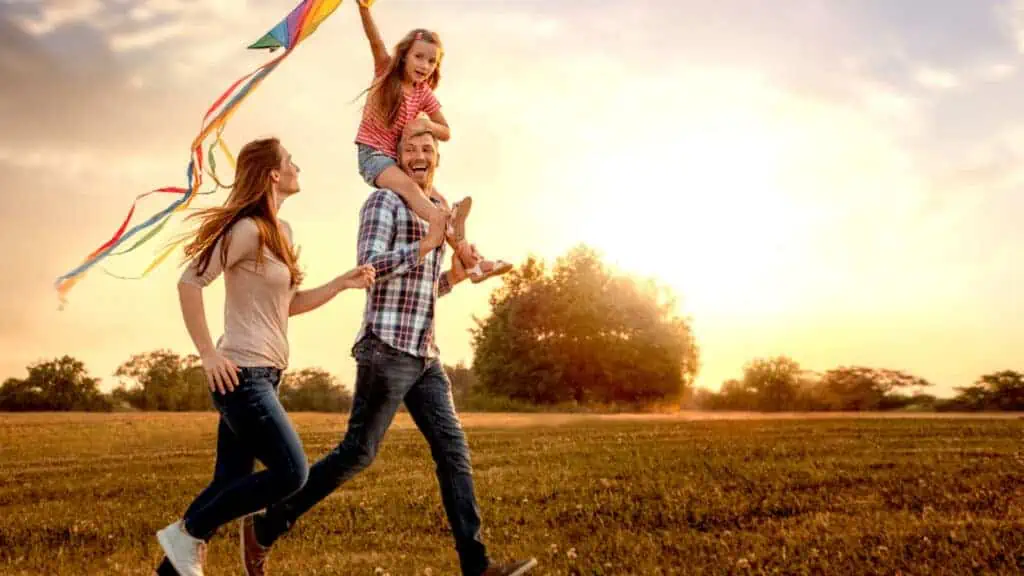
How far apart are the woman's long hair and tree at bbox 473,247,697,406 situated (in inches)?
1389

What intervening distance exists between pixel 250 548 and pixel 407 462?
7.84 meters

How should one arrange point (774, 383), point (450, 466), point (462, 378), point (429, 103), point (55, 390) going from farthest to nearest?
point (462, 378) → point (774, 383) → point (55, 390) → point (429, 103) → point (450, 466)

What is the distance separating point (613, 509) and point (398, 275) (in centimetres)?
401

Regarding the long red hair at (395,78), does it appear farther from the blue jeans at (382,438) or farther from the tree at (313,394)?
the tree at (313,394)

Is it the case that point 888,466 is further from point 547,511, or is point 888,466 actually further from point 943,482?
point 547,511

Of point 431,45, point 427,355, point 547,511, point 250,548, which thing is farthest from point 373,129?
point 547,511

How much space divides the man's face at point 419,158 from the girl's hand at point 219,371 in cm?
158

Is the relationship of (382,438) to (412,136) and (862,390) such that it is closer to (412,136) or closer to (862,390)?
(412,136)

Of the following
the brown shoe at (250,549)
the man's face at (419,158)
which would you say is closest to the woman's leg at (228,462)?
the brown shoe at (250,549)

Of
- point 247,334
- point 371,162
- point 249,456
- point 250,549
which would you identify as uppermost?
point 371,162

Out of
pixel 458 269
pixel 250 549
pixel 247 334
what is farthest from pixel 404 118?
pixel 250 549

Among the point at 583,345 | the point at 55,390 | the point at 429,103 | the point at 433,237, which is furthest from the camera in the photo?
the point at 583,345

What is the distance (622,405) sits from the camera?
39000 mm

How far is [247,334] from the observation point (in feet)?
→ 15.7
